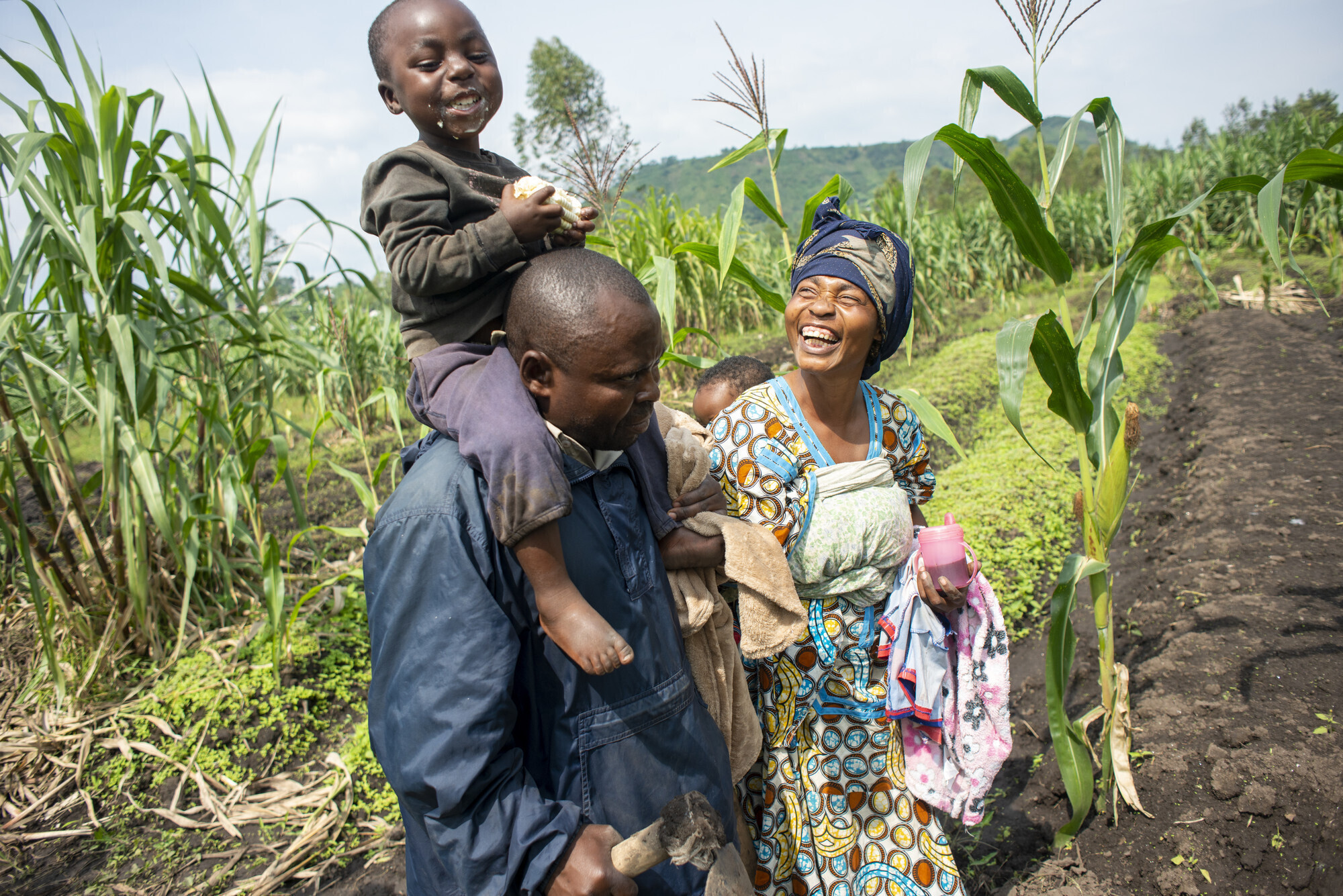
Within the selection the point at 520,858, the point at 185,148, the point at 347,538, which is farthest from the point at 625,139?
the point at 347,538

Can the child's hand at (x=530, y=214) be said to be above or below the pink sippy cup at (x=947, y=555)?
above

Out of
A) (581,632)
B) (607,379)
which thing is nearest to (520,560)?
(581,632)

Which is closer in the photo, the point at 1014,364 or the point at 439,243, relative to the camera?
the point at 439,243

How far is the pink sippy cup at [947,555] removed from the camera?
158cm

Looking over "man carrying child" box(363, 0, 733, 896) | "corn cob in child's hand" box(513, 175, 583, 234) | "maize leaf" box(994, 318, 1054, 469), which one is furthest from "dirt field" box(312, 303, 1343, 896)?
"corn cob in child's hand" box(513, 175, 583, 234)

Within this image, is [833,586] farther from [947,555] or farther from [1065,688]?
[1065,688]

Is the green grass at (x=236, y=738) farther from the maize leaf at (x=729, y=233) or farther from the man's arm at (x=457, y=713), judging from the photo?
the maize leaf at (x=729, y=233)

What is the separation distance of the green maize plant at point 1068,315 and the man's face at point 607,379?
65 cm

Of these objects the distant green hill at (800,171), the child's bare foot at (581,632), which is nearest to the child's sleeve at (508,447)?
the child's bare foot at (581,632)

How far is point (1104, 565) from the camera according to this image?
5.64ft

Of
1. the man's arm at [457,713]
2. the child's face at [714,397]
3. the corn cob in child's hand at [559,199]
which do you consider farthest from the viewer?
the child's face at [714,397]

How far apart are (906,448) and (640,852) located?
1.16 m

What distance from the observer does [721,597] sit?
4.63 feet

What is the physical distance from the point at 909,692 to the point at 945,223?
1331cm
